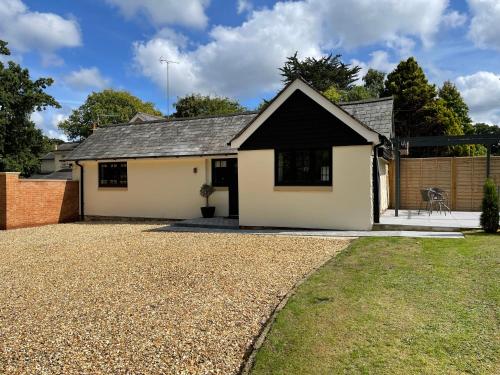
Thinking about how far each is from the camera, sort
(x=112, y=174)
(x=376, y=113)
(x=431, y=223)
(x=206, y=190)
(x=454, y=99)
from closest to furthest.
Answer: (x=431, y=223) → (x=376, y=113) → (x=206, y=190) → (x=112, y=174) → (x=454, y=99)

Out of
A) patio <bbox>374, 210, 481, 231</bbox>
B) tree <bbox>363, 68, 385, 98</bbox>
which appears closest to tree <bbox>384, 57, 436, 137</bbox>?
tree <bbox>363, 68, 385, 98</bbox>

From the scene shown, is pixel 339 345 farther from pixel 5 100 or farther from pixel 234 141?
pixel 5 100

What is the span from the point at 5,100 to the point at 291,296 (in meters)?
32.8

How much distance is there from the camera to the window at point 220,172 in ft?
51.3

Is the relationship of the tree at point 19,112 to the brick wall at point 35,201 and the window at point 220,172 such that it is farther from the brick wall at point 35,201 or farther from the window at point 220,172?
the window at point 220,172

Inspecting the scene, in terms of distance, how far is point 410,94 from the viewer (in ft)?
102

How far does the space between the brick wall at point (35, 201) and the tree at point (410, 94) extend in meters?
25.8

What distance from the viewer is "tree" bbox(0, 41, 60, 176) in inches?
1210

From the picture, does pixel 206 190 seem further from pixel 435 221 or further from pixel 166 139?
pixel 435 221

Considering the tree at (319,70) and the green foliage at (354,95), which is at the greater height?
the tree at (319,70)

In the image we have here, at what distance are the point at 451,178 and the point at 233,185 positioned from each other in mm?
9607

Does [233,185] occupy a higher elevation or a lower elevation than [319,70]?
lower

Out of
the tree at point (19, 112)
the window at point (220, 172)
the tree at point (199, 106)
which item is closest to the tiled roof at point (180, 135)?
the window at point (220, 172)

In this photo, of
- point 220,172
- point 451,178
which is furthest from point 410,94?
point 220,172
